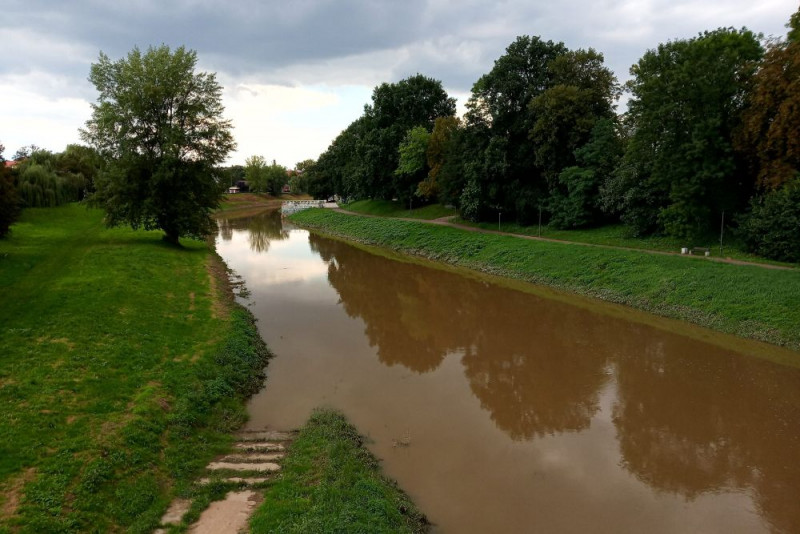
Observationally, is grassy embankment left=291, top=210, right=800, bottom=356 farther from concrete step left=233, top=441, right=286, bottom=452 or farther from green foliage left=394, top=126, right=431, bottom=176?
→ concrete step left=233, top=441, right=286, bottom=452

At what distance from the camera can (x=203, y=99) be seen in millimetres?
29641

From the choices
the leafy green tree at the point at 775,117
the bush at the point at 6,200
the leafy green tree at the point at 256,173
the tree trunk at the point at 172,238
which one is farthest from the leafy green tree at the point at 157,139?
the leafy green tree at the point at 256,173

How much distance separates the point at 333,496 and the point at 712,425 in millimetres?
9203

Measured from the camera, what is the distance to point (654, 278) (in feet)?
72.9

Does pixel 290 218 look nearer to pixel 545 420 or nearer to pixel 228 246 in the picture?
pixel 228 246

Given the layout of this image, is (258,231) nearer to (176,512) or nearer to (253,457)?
(253,457)

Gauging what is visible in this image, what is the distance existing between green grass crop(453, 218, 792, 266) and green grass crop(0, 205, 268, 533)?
22.2 m

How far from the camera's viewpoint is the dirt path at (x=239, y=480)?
23.8 feet

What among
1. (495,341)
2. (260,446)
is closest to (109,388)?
(260,446)

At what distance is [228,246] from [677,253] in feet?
113

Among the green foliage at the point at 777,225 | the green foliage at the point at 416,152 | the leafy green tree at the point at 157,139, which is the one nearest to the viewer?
the green foliage at the point at 777,225

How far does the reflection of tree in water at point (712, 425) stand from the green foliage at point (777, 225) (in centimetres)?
928

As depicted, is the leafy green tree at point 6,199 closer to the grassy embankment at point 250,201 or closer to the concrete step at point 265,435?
the concrete step at point 265,435

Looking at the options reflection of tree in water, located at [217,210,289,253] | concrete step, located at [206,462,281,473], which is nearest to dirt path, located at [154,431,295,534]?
concrete step, located at [206,462,281,473]
